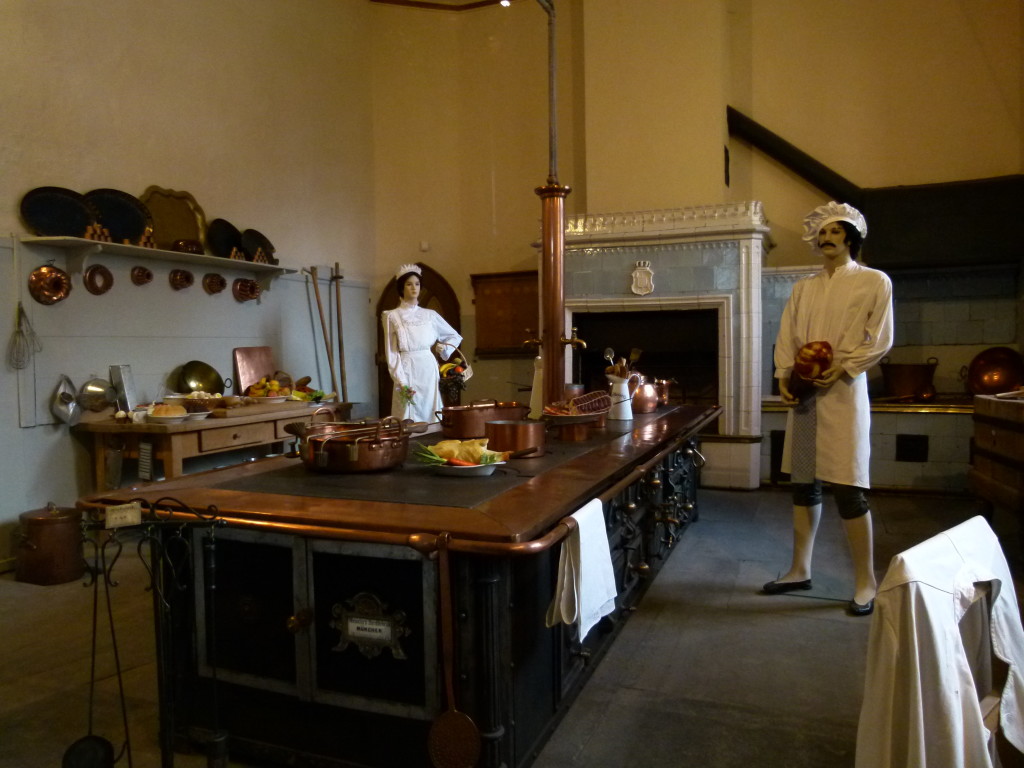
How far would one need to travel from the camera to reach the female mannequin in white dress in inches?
193

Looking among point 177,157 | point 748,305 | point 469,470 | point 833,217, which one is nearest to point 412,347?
point 177,157

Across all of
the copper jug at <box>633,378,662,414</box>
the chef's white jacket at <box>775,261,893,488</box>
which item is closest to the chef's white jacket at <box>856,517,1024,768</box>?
the chef's white jacket at <box>775,261,893,488</box>

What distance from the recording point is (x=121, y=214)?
4500 mm

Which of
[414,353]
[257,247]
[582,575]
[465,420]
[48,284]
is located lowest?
[582,575]

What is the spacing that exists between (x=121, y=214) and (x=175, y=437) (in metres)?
1.48

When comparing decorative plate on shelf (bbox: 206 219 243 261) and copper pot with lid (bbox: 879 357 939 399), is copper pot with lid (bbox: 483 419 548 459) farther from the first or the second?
A: copper pot with lid (bbox: 879 357 939 399)

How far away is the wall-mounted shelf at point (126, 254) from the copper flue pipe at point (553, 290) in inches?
99.7

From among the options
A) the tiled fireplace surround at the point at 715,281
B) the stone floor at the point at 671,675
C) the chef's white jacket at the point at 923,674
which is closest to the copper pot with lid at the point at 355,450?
the stone floor at the point at 671,675

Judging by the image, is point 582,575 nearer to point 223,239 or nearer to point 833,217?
point 833,217

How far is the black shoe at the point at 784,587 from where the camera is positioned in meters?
3.34

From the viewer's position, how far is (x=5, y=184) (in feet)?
13.1

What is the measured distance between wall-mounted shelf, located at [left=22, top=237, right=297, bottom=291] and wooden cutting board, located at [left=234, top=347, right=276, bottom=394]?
0.61 meters

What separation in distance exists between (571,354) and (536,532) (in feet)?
14.4

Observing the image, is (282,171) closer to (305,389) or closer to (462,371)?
(305,389)
